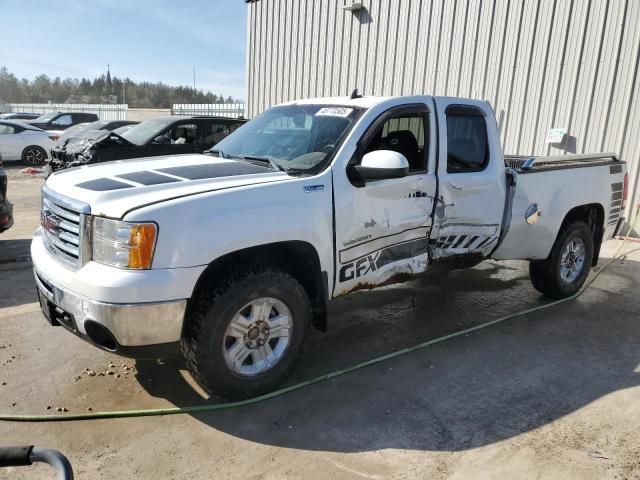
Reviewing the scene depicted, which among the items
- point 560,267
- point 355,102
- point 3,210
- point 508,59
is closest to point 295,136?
point 355,102

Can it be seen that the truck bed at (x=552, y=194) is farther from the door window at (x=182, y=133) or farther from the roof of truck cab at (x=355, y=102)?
the door window at (x=182, y=133)

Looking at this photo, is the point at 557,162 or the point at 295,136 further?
the point at 557,162

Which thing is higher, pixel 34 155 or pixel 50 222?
pixel 50 222

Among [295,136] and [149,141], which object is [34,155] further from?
[295,136]

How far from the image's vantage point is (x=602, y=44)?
8.48 metres

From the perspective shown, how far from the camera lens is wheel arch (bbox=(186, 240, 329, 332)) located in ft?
10.2

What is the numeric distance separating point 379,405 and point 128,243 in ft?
6.07

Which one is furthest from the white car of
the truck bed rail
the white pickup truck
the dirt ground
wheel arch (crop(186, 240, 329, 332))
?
wheel arch (crop(186, 240, 329, 332))

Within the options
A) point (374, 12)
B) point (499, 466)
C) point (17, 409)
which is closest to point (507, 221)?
point (499, 466)

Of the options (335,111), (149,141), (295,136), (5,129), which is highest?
(335,111)

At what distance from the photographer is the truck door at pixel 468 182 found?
164 inches

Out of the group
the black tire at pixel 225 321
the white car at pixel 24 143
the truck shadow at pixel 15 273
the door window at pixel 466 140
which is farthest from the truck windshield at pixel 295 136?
the white car at pixel 24 143

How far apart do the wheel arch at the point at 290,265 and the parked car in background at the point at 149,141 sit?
6.68 m

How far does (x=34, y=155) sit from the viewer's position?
53.2 feet
